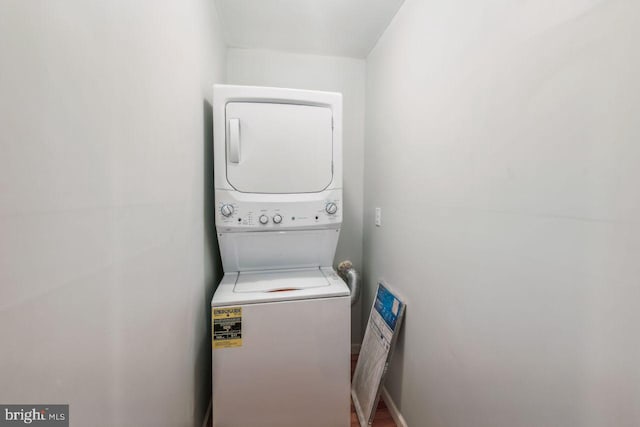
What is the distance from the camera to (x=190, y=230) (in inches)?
46.6

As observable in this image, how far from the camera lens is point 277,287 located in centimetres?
139

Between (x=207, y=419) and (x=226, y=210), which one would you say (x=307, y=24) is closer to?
(x=226, y=210)

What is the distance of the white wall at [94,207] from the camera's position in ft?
1.29

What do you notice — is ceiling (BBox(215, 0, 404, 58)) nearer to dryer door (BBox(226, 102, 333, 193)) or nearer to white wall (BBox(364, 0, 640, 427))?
white wall (BBox(364, 0, 640, 427))

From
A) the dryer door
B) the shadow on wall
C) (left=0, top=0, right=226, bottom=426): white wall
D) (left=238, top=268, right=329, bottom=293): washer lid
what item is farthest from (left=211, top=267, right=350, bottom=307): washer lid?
the dryer door

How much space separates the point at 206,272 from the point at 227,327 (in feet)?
1.26

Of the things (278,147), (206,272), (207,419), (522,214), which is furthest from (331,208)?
(207,419)

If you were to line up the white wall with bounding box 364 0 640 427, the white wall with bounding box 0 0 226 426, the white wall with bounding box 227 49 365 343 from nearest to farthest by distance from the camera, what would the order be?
the white wall with bounding box 0 0 226 426
the white wall with bounding box 364 0 640 427
the white wall with bounding box 227 49 365 343

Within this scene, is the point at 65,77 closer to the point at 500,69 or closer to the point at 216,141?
the point at 216,141

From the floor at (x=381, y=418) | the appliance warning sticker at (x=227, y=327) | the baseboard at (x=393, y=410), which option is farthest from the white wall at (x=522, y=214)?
the appliance warning sticker at (x=227, y=327)

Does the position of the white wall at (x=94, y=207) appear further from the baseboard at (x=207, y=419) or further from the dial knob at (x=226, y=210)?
the baseboard at (x=207, y=419)

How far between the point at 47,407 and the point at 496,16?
60.4 inches

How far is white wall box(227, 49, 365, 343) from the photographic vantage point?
194 cm

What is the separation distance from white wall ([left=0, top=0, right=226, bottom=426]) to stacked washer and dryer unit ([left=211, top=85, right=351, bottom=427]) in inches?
12.2
